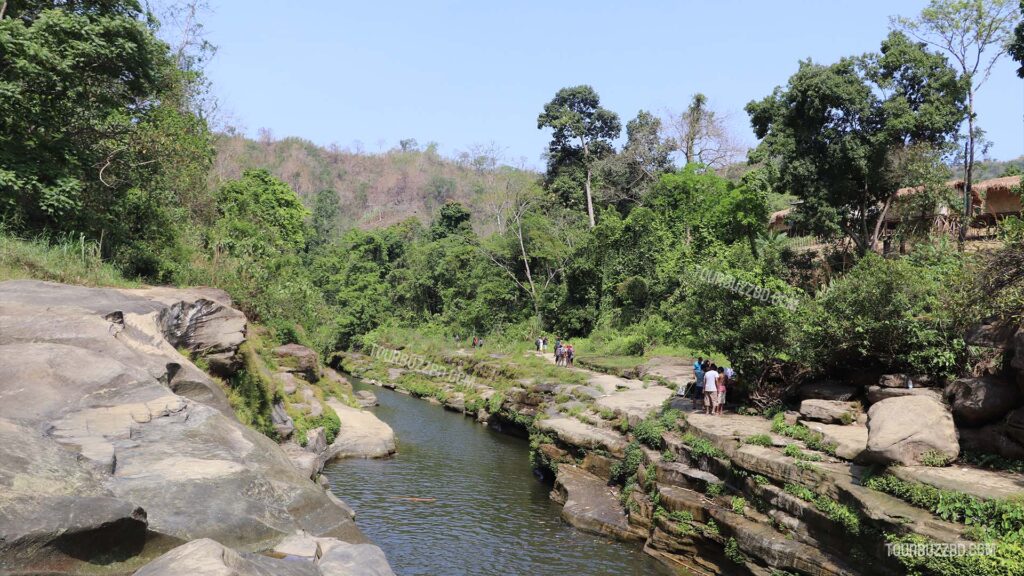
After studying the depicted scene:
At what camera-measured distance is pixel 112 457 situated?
6750 mm

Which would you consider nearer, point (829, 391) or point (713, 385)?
point (829, 391)

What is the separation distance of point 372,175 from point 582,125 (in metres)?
83.5

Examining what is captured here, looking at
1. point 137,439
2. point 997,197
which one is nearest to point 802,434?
point 137,439

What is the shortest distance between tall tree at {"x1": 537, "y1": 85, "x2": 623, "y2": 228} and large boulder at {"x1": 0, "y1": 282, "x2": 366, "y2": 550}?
4102 centimetres

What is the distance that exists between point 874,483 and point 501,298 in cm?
3699

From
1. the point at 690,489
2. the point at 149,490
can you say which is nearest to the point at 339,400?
the point at 690,489

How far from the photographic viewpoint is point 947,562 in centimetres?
909

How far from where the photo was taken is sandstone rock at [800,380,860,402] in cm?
1564

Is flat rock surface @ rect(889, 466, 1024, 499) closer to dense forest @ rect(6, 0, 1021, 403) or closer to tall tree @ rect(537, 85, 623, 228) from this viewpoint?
dense forest @ rect(6, 0, 1021, 403)

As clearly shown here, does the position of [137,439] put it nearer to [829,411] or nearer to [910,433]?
[910,433]

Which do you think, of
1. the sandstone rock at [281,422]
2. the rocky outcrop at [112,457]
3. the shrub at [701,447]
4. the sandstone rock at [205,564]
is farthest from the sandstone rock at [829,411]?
the sandstone rock at [205,564]

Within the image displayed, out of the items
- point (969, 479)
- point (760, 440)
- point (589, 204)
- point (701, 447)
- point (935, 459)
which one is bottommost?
point (701, 447)

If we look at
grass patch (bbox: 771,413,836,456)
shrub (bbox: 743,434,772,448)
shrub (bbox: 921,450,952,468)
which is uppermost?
shrub (bbox: 921,450,952,468)

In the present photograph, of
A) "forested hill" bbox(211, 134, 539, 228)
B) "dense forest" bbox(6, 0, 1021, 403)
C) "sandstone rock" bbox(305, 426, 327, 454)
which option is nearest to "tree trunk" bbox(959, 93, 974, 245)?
"dense forest" bbox(6, 0, 1021, 403)
